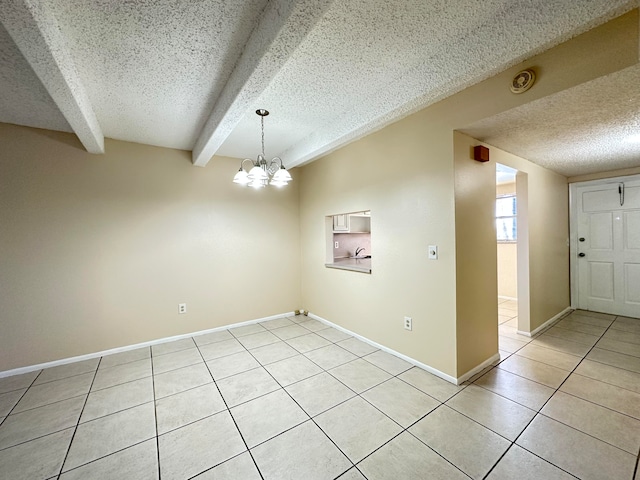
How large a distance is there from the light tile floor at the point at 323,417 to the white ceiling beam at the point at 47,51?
92.4 inches

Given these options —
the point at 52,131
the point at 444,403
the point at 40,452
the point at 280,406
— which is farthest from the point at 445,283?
the point at 52,131

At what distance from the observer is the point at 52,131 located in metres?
2.78

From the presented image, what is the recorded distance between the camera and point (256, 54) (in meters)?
1.53

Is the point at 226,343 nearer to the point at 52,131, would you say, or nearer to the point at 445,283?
the point at 445,283

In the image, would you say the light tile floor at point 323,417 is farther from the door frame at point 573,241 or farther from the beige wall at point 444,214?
the door frame at point 573,241

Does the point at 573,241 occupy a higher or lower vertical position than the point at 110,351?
higher

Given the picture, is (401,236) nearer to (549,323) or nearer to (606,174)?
(549,323)

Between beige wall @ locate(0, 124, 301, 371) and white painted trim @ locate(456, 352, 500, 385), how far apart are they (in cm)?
276

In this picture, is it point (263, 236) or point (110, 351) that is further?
point (263, 236)

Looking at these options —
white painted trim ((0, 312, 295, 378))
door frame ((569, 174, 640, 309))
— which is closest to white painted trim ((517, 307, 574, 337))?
door frame ((569, 174, 640, 309))

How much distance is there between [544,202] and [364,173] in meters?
2.56

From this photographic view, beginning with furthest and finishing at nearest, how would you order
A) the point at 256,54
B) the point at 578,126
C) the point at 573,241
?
the point at 573,241
the point at 578,126
the point at 256,54

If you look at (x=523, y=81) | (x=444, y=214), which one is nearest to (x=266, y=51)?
(x=523, y=81)

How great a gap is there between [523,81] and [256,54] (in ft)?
5.68
